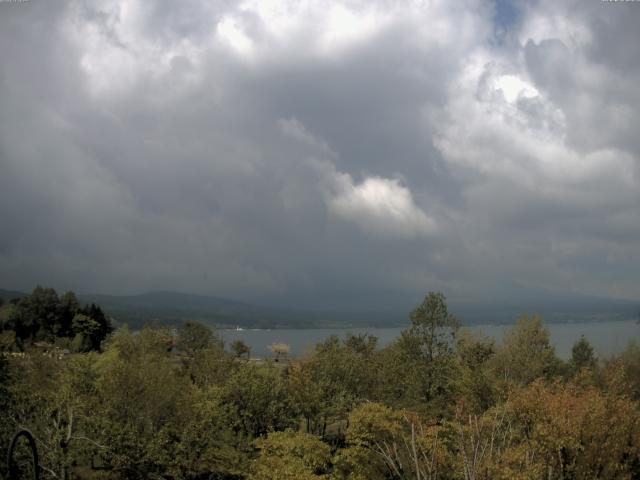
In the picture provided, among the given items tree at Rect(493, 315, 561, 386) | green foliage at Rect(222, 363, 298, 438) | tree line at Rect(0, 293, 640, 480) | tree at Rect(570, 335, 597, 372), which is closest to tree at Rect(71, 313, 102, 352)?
tree line at Rect(0, 293, 640, 480)

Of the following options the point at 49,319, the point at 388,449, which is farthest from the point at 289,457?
the point at 49,319

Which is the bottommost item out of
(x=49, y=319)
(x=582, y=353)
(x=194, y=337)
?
(x=582, y=353)

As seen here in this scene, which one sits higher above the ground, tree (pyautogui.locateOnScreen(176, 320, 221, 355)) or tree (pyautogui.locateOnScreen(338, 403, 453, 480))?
tree (pyautogui.locateOnScreen(176, 320, 221, 355))

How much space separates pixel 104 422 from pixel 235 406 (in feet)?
30.8

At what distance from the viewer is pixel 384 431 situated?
112 feet

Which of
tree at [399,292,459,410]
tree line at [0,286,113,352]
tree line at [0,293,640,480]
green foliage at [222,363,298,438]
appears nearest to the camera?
tree line at [0,293,640,480]

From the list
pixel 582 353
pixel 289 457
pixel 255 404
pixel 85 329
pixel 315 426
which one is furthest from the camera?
pixel 85 329

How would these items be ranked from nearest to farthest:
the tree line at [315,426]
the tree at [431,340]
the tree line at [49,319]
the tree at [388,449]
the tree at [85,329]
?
the tree line at [315,426] < the tree at [388,449] < the tree at [431,340] < the tree at [85,329] < the tree line at [49,319]

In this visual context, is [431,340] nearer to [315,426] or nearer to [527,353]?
[315,426]

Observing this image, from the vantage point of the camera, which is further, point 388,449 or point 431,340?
point 431,340

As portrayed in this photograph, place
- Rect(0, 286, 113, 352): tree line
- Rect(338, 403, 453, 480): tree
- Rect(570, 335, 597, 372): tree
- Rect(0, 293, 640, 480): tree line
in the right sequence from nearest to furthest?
Rect(0, 293, 640, 480): tree line
Rect(338, 403, 453, 480): tree
Rect(570, 335, 597, 372): tree
Rect(0, 286, 113, 352): tree line

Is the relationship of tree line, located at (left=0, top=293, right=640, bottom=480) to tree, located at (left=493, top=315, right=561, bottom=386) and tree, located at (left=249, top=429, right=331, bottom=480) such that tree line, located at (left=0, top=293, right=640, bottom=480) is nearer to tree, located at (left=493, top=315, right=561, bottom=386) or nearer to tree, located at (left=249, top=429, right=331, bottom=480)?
tree, located at (left=249, top=429, right=331, bottom=480)

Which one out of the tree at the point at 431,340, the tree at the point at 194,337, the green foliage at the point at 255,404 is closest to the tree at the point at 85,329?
the tree at the point at 194,337

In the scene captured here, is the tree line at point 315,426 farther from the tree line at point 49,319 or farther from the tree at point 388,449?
the tree line at point 49,319
